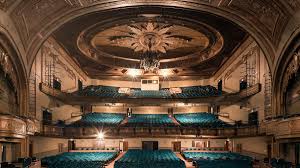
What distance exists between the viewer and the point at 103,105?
3084 cm

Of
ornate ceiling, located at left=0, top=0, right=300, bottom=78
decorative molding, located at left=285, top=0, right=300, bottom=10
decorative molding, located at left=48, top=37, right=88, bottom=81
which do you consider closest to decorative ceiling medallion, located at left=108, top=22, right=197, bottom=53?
decorative molding, located at left=48, top=37, right=88, bottom=81

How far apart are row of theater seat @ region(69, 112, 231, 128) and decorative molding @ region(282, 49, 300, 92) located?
840 centimetres

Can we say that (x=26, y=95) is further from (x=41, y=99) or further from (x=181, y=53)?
(x=181, y=53)

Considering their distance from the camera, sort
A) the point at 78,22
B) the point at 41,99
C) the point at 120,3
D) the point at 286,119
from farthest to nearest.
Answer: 1. the point at 41,99
2. the point at 78,22
3. the point at 120,3
4. the point at 286,119

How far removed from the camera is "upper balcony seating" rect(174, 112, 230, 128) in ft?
85.8

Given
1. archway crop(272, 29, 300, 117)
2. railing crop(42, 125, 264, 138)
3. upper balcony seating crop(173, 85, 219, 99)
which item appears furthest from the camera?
upper balcony seating crop(173, 85, 219, 99)

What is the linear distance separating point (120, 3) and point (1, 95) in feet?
25.4

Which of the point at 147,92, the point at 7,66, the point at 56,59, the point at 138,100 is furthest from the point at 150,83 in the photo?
the point at 7,66

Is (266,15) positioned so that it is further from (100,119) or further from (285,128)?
(100,119)

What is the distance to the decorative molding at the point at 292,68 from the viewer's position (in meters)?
16.0

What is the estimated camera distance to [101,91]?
31047 millimetres

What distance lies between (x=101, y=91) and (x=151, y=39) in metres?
10.4

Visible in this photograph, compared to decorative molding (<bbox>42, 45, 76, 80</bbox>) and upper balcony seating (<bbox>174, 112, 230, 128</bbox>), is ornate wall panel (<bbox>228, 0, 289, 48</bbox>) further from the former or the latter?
decorative molding (<bbox>42, 45, 76, 80</bbox>)

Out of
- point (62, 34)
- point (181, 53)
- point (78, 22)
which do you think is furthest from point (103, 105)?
A: point (78, 22)
